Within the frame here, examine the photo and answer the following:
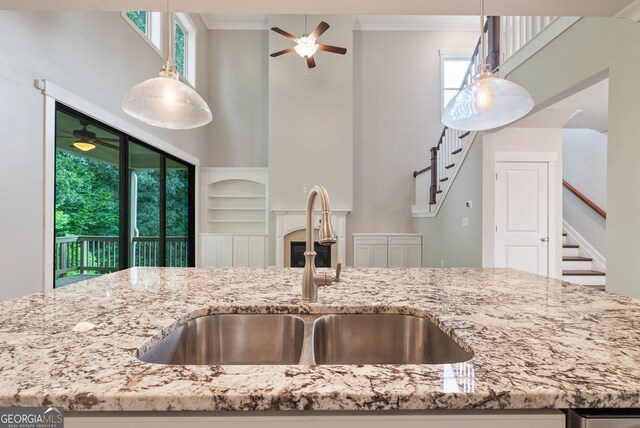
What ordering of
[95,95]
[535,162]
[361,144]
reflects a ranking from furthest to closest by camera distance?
[361,144] < [535,162] < [95,95]

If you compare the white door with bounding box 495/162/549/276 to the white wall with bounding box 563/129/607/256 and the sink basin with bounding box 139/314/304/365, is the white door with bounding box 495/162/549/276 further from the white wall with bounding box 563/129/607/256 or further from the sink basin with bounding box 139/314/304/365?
the sink basin with bounding box 139/314/304/365

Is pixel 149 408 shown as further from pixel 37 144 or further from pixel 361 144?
pixel 361 144

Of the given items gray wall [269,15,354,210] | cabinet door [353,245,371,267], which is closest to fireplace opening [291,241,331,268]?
cabinet door [353,245,371,267]

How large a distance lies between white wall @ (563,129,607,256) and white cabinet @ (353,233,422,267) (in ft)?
8.35

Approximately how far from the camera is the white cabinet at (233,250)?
19.1ft

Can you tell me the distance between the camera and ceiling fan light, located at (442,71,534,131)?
1.53m

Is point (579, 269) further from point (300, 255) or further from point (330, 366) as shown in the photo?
point (330, 366)

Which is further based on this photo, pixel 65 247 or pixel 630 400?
pixel 65 247

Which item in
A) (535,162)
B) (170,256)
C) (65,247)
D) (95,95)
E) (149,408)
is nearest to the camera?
(149,408)

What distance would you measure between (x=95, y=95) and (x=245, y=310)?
10.2 feet

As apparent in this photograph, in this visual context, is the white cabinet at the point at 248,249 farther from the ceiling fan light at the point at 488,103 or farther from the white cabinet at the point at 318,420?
the white cabinet at the point at 318,420

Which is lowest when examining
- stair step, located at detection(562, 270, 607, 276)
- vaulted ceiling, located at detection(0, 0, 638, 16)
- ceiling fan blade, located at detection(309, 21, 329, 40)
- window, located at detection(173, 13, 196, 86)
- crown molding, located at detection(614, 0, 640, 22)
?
stair step, located at detection(562, 270, 607, 276)

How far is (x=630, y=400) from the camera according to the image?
1.71 feet

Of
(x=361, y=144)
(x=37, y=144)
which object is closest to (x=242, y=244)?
(x=361, y=144)
